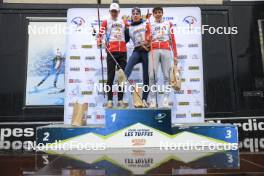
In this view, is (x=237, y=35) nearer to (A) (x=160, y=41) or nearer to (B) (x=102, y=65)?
(A) (x=160, y=41)

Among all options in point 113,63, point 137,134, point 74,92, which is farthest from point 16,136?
point 137,134

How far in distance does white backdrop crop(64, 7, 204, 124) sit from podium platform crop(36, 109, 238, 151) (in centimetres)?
99

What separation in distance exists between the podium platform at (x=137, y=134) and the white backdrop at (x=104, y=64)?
992 mm

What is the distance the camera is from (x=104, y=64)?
6695mm

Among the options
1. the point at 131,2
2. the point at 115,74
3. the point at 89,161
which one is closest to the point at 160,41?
the point at 115,74

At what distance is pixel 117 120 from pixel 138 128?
345mm

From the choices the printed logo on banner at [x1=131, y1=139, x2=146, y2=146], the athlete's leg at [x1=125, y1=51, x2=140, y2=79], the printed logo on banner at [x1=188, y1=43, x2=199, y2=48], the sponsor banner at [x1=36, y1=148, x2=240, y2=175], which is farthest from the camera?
the printed logo on banner at [x1=188, y1=43, x2=199, y2=48]

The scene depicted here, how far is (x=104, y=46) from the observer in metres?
6.52

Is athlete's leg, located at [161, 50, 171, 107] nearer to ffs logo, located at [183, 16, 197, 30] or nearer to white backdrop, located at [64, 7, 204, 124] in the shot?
white backdrop, located at [64, 7, 204, 124]

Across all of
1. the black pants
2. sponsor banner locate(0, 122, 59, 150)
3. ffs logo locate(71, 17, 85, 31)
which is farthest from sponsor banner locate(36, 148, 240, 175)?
ffs logo locate(71, 17, 85, 31)

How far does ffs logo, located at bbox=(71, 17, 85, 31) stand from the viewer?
6730 mm

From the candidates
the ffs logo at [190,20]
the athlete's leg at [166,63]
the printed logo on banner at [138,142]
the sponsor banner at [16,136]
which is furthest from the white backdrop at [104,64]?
the printed logo on banner at [138,142]

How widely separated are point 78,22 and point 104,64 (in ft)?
3.20

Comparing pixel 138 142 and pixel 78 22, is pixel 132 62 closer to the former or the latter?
pixel 78 22
